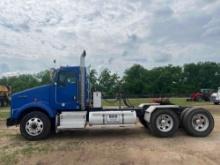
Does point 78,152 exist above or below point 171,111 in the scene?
below

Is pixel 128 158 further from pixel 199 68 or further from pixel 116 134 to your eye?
pixel 199 68

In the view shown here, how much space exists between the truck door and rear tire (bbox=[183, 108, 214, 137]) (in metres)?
4.02

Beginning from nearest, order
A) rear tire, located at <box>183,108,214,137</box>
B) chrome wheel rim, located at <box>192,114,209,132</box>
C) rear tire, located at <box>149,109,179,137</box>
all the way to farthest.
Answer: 1. rear tire, located at <box>149,109,179,137</box>
2. rear tire, located at <box>183,108,214,137</box>
3. chrome wheel rim, located at <box>192,114,209,132</box>

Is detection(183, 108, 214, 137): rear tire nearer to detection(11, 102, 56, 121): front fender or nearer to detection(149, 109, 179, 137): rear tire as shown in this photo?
detection(149, 109, 179, 137): rear tire

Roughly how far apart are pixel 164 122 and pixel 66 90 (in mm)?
3702

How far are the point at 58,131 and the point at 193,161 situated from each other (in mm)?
6327

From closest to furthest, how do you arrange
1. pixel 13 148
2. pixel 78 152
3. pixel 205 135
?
1. pixel 78 152
2. pixel 13 148
3. pixel 205 135

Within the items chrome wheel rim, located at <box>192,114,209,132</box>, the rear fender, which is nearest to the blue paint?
the rear fender

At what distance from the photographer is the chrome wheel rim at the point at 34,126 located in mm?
12766

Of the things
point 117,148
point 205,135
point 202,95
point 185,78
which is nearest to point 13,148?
point 117,148

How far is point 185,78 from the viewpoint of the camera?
119 meters

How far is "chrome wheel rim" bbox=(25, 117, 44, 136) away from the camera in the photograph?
503 inches

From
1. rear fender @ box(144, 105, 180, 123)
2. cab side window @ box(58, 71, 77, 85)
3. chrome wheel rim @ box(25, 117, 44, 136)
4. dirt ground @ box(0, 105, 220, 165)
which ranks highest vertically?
cab side window @ box(58, 71, 77, 85)

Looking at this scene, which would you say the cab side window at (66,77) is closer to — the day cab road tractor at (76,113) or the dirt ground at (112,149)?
the day cab road tractor at (76,113)
